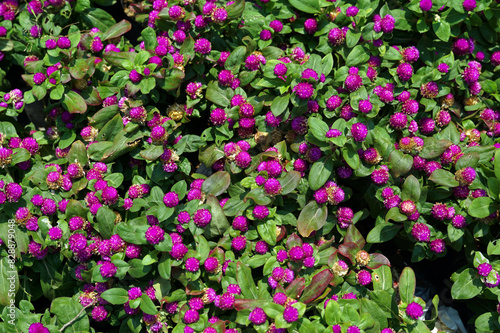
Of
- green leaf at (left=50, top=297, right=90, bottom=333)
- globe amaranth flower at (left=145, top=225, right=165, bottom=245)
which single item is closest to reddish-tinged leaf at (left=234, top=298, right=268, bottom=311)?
globe amaranth flower at (left=145, top=225, right=165, bottom=245)

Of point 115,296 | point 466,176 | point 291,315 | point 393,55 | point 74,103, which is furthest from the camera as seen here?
point 393,55

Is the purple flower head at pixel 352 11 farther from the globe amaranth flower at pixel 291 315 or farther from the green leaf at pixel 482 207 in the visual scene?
the globe amaranth flower at pixel 291 315

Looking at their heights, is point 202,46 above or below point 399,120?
above

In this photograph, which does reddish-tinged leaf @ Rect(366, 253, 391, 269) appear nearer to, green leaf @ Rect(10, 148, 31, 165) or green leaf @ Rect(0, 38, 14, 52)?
green leaf @ Rect(10, 148, 31, 165)

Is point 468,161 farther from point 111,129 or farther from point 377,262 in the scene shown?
point 111,129

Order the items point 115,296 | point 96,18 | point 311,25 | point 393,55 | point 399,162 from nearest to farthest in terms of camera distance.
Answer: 1. point 115,296
2. point 399,162
3. point 393,55
4. point 311,25
5. point 96,18

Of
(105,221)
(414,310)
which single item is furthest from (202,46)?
(414,310)
